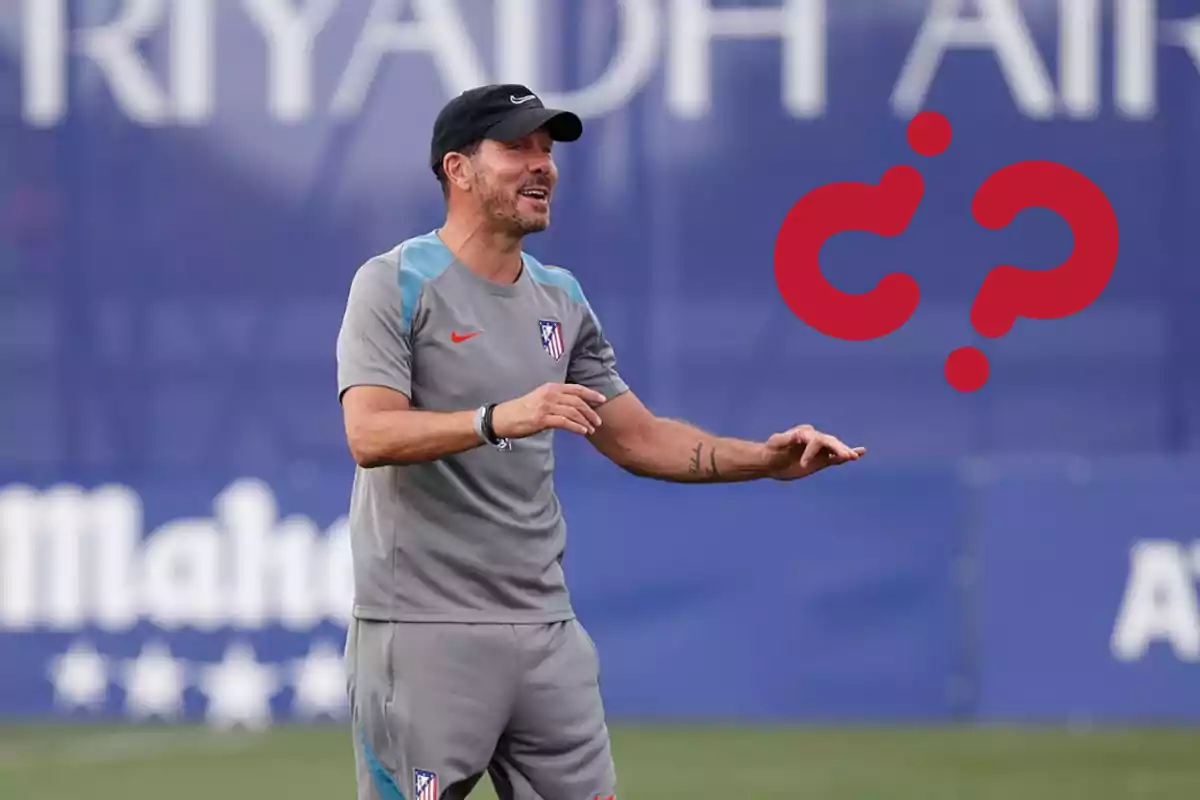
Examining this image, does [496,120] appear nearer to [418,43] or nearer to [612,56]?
[612,56]

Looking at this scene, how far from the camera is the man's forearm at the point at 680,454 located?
5.48 metres

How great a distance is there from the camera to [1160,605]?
10.9m

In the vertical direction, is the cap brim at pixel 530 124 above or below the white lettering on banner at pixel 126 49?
below

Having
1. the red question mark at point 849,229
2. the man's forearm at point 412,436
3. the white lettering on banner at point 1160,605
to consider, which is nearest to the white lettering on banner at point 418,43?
the red question mark at point 849,229

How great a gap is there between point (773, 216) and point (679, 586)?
2.30m

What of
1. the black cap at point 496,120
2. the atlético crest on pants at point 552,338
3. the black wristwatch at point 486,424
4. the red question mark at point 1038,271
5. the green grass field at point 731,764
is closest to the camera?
the black wristwatch at point 486,424

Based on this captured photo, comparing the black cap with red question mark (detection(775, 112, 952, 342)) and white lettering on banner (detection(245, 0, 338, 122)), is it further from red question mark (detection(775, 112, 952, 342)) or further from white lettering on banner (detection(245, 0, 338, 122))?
white lettering on banner (detection(245, 0, 338, 122))

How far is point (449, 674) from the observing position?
5004 millimetres

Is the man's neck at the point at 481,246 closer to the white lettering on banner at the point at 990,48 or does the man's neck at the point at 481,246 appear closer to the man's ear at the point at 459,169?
the man's ear at the point at 459,169

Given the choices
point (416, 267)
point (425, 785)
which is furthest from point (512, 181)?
point (425, 785)

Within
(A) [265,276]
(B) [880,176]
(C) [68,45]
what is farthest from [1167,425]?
(C) [68,45]

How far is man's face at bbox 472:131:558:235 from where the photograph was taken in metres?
5.09

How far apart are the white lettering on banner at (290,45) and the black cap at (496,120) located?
737 cm

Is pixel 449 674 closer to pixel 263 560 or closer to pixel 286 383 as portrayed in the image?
pixel 263 560
